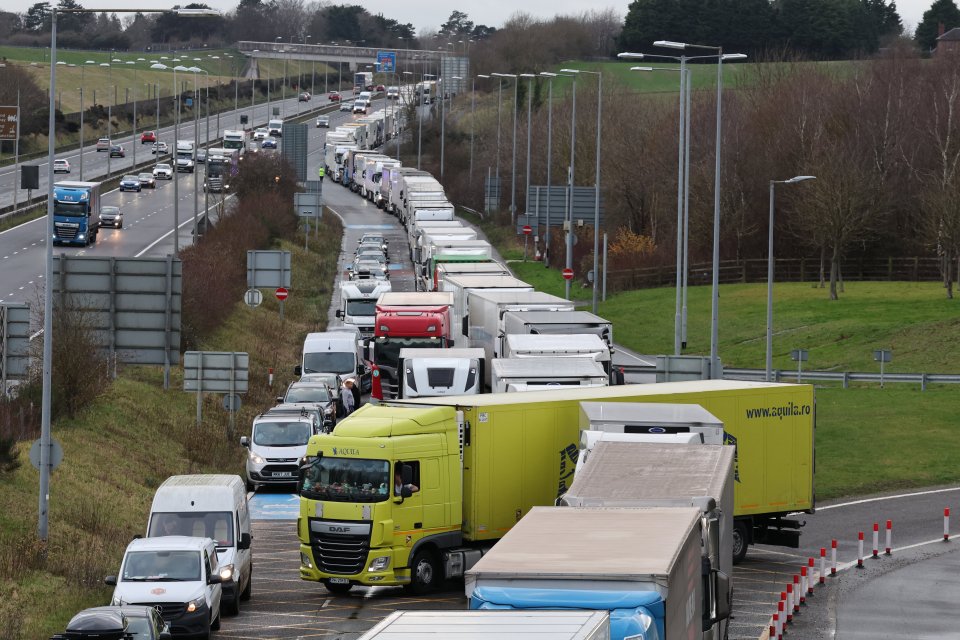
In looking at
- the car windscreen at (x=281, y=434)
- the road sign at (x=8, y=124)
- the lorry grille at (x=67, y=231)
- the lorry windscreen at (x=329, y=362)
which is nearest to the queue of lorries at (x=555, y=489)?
the car windscreen at (x=281, y=434)

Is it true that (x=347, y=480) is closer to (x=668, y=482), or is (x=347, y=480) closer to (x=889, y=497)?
(x=668, y=482)

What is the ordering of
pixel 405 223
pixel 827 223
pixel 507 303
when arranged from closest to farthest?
pixel 507 303 → pixel 827 223 → pixel 405 223

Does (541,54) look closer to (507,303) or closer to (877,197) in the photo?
(877,197)

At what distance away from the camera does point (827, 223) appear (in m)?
72.1

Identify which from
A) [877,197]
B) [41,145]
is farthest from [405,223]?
[41,145]

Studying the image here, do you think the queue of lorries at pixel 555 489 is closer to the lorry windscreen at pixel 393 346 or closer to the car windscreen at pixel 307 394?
the lorry windscreen at pixel 393 346

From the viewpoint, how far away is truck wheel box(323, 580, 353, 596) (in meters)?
23.6

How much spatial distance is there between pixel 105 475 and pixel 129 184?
8212 centimetres

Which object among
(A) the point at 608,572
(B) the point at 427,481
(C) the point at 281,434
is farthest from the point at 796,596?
(C) the point at 281,434

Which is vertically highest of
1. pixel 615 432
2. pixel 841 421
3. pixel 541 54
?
pixel 541 54

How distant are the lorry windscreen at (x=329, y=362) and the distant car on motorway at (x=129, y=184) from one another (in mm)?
68412

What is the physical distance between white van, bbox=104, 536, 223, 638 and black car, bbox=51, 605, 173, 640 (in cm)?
152

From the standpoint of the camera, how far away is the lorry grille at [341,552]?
23109 mm

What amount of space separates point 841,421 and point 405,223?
59932mm
